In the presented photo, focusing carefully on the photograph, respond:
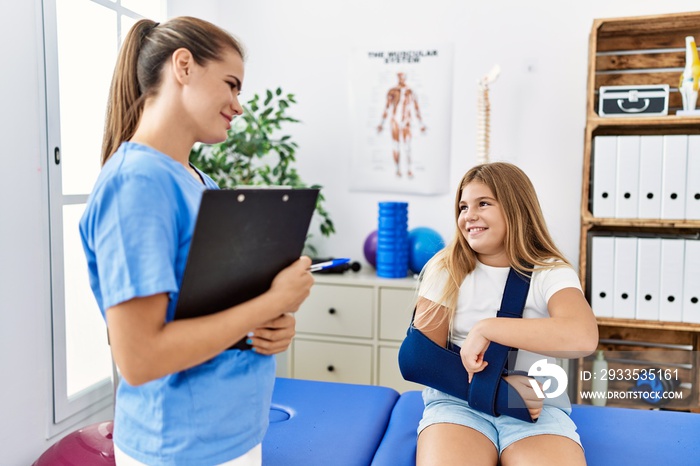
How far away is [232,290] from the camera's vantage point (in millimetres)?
844

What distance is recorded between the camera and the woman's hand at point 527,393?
52.5 inches

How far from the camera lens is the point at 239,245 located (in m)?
0.82

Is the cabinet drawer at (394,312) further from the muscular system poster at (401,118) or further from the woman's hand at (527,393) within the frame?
the woman's hand at (527,393)

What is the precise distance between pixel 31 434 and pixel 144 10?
5.69 ft

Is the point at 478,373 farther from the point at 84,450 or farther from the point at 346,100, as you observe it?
the point at 346,100

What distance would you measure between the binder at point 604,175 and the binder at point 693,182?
0.27 meters

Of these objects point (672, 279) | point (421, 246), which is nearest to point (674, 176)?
point (672, 279)

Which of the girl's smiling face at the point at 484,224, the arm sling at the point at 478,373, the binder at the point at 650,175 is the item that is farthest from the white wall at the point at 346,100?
the girl's smiling face at the point at 484,224

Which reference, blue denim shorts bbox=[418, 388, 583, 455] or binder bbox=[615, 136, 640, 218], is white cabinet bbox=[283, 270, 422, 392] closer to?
binder bbox=[615, 136, 640, 218]

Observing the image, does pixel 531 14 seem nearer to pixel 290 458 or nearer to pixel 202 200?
pixel 290 458

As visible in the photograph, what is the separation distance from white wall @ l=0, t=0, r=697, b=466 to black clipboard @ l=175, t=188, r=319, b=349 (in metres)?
1.26

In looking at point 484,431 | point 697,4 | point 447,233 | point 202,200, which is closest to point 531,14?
point 697,4

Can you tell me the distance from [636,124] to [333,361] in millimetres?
1630

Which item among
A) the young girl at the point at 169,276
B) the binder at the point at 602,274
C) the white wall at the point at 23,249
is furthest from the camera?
the binder at the point at 602,274
